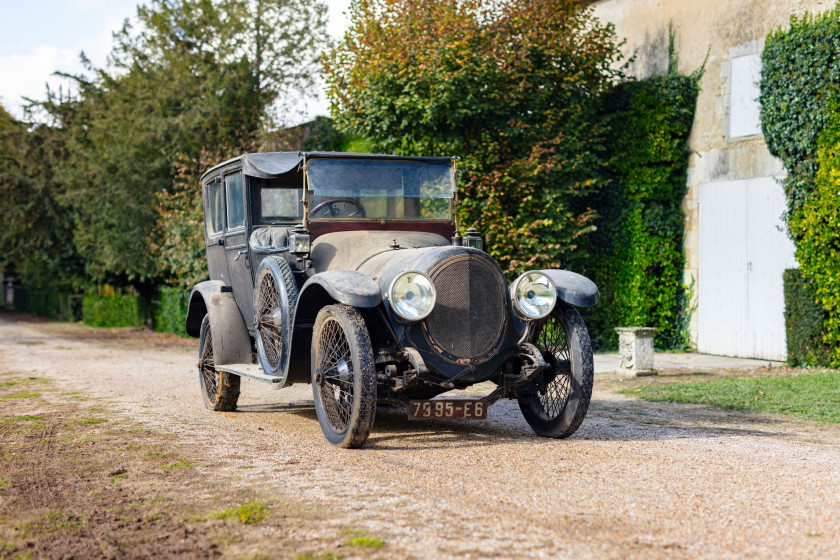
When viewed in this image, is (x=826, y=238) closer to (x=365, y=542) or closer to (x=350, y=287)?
(x=350, y=287)

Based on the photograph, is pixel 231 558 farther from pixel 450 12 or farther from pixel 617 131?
pixel 617 131

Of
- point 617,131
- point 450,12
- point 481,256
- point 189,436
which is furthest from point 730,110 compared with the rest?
point 189,436

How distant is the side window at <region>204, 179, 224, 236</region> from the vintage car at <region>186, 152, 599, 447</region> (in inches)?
7.2

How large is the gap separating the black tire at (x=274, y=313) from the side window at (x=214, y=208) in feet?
5.11

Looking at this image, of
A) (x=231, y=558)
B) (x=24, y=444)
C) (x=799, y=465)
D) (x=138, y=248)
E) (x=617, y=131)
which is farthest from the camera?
(x=138, y=248)

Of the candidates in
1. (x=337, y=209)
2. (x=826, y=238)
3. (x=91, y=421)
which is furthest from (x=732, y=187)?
(x=91, y=421)

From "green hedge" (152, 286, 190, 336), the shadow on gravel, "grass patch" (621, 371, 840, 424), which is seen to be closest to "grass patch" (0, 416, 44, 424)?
the shadow on gravel

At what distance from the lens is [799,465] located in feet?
19.1

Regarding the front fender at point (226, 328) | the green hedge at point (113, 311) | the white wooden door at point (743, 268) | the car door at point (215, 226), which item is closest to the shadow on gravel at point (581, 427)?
the front fender at point (226, 328)

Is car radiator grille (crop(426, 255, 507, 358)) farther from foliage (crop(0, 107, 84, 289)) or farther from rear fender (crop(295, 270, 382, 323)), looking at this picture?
foliage (crop(0, 107, 84, 289))

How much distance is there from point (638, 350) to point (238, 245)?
19.7ft

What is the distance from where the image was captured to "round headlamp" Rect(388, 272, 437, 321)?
6.23 metres

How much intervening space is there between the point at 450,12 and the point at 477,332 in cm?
943

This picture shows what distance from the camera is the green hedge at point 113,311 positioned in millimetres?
27500
